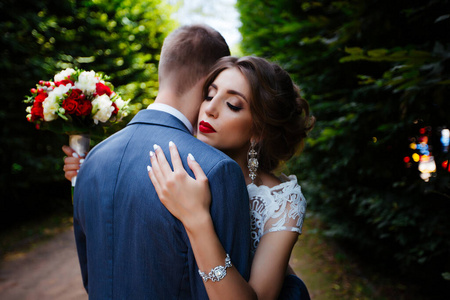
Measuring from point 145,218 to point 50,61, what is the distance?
6.77m

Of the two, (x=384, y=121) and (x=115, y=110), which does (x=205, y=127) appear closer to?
(x=115, y=110)

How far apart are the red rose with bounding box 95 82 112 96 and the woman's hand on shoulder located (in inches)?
57.5

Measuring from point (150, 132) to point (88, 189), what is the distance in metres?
0.41

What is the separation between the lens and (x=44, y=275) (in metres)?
5.29

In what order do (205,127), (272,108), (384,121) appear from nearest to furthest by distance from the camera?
(205,127) → (272,108) → (384,121)

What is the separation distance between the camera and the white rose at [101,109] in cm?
245

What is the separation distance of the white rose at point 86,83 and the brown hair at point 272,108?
41.7 inches

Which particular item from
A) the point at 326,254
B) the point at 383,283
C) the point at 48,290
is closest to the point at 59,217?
the point at 48,290

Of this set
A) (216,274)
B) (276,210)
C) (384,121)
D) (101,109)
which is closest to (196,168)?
(216,274)

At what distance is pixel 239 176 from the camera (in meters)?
1.35

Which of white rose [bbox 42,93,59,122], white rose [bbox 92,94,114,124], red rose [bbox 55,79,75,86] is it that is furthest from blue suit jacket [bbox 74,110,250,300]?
red rose [bbox 55,79,75,86]

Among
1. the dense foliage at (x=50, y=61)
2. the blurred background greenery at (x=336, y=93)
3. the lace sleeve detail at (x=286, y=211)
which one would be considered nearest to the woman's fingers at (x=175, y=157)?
the lace sleeve detail at (x=286, y=211)

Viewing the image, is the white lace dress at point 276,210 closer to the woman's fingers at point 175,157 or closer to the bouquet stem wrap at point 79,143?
the woman's fingers at point 175,157

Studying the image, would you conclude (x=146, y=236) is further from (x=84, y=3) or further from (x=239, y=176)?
(x=84, y=3)
